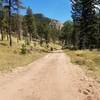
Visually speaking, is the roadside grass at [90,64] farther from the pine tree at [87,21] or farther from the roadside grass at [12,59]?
the pine tree at [87,21]

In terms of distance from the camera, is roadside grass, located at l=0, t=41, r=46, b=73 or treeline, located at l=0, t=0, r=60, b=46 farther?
treeline, located at l=0, t=0, r=60, b=46

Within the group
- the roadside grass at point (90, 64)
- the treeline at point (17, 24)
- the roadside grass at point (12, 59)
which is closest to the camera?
the roadside grass at point (90, 64)

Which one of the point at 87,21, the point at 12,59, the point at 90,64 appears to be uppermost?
the point at 87,21

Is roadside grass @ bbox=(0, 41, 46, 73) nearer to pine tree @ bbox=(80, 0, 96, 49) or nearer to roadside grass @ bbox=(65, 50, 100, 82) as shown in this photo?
roadside grass @ bbox=(65, 50, 100, 82)

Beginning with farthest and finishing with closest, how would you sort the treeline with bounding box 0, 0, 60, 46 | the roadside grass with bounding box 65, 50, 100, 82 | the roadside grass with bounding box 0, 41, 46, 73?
the treeline with bounding box 0, 0, 60, 46 < the roadside grass with bounding box 0, 41, 46, 73 < the roadside grass with bounding box 65, 50, 100, 82

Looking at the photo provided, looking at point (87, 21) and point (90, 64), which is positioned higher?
point (87, 21)

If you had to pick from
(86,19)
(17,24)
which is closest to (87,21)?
(86,19)

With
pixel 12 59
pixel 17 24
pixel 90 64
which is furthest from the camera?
pixel 17 24

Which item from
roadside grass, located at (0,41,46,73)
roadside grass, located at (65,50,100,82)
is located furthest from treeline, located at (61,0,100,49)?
roadside grass, located at (65,50,100,82)

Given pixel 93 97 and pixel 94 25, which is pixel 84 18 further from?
pixel 93 97

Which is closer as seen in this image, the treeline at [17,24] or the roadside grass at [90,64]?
the roadside grass at [90,64]

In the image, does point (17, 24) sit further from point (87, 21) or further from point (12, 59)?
point (12, 59)

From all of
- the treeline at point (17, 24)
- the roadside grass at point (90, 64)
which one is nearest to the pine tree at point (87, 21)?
the treeline at point (17, 24)

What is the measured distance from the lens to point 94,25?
6406 cm
